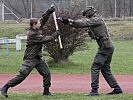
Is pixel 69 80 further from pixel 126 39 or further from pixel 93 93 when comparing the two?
pixel 126 39

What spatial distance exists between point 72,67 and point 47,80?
820cm

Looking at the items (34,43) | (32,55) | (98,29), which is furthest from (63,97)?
(98,29)

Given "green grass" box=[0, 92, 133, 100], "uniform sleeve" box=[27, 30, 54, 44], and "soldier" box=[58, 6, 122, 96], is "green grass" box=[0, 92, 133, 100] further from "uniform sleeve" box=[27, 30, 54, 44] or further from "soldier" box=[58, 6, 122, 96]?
"uniform sleeve" box=[27, 30, 54, 44]

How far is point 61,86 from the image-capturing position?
1359cm

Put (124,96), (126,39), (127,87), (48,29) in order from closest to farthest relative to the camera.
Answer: (124,96)
(127,87)
(48,29)
(126,39)

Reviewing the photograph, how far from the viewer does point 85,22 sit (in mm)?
10500

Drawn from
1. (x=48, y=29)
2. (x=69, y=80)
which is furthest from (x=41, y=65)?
(x=48, y=29)

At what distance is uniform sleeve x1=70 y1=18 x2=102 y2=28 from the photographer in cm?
1044

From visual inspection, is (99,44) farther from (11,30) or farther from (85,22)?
(11,30)

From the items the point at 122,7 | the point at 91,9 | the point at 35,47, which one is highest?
the point at 122,7

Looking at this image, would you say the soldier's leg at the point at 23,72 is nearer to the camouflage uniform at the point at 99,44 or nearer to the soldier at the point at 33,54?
the soldier at the point at 33,54

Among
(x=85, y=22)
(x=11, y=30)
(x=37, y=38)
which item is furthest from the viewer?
(x=11, y=30)

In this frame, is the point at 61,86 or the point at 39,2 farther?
the point at 39,2

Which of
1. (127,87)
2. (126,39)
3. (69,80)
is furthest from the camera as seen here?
(126,39)
